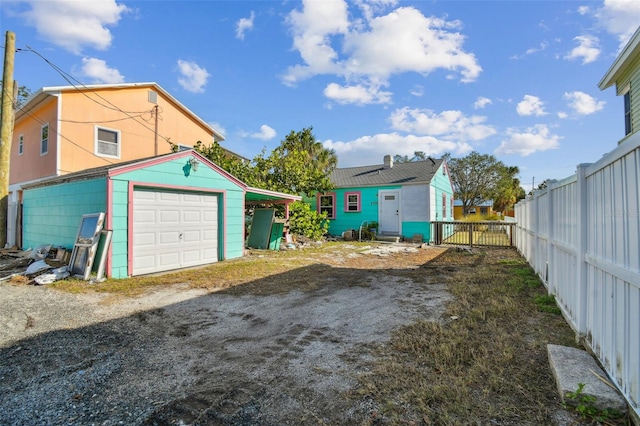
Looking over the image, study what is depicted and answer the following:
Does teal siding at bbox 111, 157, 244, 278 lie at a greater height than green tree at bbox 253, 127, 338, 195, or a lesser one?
lesser

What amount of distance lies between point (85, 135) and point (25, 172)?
3.90 metres

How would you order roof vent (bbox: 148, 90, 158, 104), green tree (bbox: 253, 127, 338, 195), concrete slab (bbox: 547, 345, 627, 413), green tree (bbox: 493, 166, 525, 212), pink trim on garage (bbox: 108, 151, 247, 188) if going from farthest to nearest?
1. green tree (bbox: 493, 166, 525, 212)
2. roof vent (bbox: 148, 90, 158, 104)
3. green tree (bbox: 253, 127, 338, 195)
4. pink trim on garage (bbox: 108, 151, 247, 188)
5. concrete slab (bbox: 547, 345, 627, 413)

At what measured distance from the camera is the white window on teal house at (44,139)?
11.9 m

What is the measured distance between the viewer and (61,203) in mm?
8367

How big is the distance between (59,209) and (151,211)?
3182mm

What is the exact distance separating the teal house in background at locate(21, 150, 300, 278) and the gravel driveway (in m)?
1.84

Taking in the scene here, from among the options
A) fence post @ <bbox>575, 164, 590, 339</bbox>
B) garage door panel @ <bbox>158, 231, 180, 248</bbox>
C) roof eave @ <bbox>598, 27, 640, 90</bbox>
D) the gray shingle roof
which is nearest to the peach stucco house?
garage door panel @ <bbox>158, 231, 180, 248</bbox>

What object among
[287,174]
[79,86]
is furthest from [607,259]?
[79,86]

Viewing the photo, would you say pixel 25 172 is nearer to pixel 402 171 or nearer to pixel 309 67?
pixel 309 67

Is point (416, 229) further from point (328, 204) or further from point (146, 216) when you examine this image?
point (146, 216)

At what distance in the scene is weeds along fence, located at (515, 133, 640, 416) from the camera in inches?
77.5

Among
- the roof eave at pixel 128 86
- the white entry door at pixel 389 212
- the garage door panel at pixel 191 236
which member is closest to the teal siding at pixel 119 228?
the garage door panel at pixel 191 236

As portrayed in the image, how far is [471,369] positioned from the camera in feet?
A: 8.98

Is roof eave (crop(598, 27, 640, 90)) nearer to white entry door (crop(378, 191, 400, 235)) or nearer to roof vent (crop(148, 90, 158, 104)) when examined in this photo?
white entry door (crop(378, 191, 400, 235))
